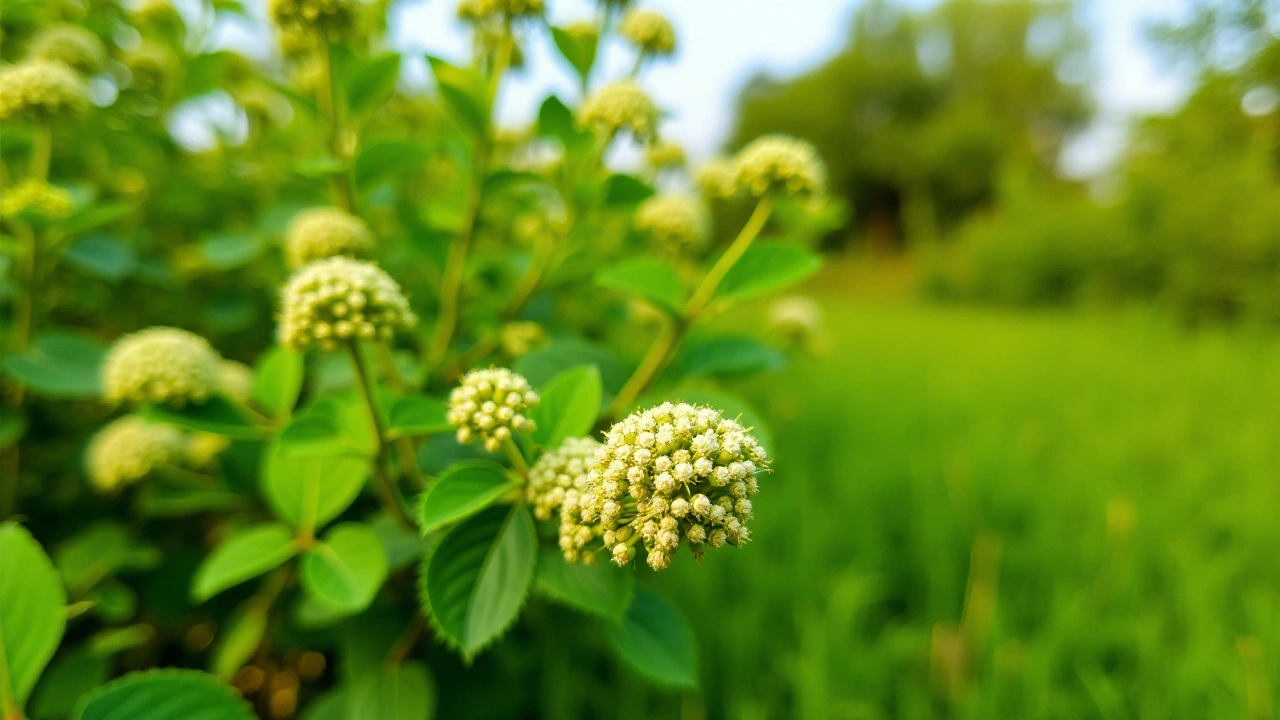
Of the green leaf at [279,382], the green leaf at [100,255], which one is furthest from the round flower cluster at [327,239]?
the green leaf at [100,255]

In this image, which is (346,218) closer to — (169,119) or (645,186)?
(645,186)

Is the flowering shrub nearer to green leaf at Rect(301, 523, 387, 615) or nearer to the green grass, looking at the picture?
green leaf at Rect(301, 523, 387, 615)

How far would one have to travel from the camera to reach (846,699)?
1.44m

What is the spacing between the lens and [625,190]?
1142 mm

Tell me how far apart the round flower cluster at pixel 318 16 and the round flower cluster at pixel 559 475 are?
31.9 inches

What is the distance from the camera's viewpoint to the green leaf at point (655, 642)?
860 mm

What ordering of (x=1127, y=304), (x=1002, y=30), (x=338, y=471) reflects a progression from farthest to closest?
1. (x=1002, y=30)
2. (x=1127, y=304)
3. (x=338, y=471)

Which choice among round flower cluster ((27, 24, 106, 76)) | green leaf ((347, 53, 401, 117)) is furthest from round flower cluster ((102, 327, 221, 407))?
round flower cluster ((27, 24, 106, 76))

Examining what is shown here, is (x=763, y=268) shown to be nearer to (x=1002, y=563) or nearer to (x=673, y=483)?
(x=673, y=483)

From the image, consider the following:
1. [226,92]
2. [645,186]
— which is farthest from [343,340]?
[226,92]

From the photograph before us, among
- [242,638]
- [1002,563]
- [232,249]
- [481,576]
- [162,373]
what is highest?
[232,249]

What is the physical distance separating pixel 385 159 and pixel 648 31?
0.59m

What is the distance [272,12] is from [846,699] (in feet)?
5.46

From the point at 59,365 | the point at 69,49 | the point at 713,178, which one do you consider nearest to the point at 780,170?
the point at 713,178
